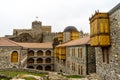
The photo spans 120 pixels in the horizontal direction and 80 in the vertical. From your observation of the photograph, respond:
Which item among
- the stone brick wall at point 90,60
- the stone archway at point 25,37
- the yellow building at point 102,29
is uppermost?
the stone archway at point 25,37

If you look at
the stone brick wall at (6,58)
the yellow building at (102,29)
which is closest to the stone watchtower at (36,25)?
the stone brick wall at (6,58)

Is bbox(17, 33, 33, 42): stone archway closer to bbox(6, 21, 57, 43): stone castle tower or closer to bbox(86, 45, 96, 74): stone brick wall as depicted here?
bbox(6, 21, 57, 43): stone castle tower

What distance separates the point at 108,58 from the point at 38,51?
40839 mm

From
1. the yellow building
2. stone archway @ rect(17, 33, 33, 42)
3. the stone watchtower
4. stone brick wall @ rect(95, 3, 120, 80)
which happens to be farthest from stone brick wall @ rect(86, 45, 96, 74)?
the stone watchtower

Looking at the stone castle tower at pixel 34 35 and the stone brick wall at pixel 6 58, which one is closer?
the stone brick wall at pixel 6 58

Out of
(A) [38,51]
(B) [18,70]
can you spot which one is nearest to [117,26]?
(B) [18,70]

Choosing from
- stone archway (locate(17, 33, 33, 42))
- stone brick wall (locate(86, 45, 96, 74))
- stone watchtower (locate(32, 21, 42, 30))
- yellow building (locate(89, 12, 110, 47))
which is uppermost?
stone watchtower (locate(32, 21, 42, 30))

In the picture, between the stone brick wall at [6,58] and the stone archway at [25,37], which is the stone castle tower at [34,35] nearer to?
the stone archway at [25,37]

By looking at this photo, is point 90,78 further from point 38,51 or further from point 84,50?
point 38,51

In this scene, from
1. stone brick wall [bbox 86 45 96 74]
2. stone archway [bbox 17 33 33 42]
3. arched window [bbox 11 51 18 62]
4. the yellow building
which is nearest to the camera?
the yellow building

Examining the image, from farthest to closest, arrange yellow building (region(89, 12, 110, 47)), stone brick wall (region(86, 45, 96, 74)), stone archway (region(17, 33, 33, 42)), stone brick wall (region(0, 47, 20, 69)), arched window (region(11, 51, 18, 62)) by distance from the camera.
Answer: stone archway (region(17, 33, 33, 42))
arched window (region(11, 51, 18, 62))
stone brick wall (region(0, 47, 20, 69))
stone brick wall (region(86, 45, 96, 74))
yellow building (region(89, 12, 110, 47))

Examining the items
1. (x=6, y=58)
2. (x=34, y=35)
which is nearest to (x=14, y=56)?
(x=6, y=58)

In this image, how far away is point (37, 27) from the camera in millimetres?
71500

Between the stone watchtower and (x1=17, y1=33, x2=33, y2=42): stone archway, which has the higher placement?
the stone watchtower
